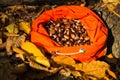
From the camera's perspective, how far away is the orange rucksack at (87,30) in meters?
3.44

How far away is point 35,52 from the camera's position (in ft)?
11.0

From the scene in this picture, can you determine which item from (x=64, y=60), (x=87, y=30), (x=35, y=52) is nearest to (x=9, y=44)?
(x=35, y=52)

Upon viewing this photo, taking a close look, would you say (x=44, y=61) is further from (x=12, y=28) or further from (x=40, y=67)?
(x=12, y=28)

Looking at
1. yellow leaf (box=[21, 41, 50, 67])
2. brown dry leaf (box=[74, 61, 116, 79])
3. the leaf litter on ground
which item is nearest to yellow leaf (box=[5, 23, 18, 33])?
the leaf litter on ground

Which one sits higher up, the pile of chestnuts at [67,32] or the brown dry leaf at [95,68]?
the pile of chestnuts at [67,32]

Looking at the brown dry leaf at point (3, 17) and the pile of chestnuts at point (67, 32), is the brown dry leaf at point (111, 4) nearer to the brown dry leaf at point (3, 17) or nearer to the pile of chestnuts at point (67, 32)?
the pile of chestnuts at point (67, 32)

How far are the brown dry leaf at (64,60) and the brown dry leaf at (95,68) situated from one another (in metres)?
0.06

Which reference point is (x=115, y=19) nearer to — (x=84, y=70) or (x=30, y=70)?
(x=84, y=70)

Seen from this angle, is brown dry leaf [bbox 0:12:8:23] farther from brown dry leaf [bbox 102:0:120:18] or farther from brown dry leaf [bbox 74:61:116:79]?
brown dry leaf [bbox 102:0:120:18]

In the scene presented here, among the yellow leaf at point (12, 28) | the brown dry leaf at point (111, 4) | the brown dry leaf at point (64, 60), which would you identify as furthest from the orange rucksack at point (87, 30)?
the brown dry leaf at point (111, 4)

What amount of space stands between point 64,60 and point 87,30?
50 centimetres

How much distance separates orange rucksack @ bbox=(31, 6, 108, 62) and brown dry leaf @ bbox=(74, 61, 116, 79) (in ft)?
0.43

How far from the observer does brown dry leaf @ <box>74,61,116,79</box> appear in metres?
3.32

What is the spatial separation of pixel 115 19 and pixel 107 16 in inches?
3.6
